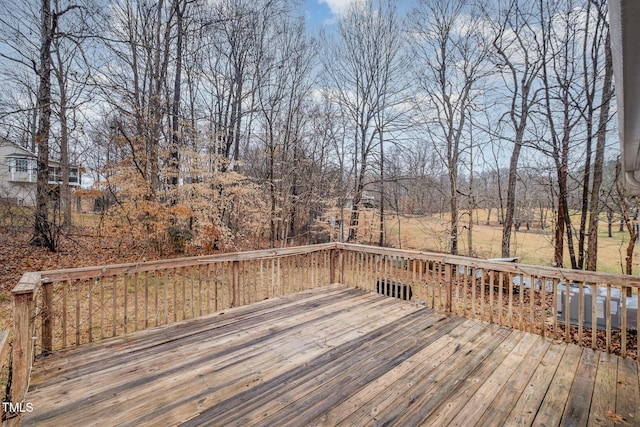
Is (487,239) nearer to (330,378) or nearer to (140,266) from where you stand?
(330,378)

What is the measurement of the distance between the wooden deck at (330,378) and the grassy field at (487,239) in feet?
15.9

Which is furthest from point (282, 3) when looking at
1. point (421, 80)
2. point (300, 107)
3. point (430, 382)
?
point (430, 382)

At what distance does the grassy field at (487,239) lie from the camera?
6.53 meters

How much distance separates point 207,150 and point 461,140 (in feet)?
24.3

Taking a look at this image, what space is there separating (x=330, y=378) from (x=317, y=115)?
9.65m

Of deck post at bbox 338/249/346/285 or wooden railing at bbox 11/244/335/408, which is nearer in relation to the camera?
wooden railing at bbox 11/244/335/408

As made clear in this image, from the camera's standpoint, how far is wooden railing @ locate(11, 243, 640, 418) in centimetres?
279

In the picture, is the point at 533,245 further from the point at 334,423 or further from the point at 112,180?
the point at 112,180

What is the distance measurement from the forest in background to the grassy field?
0.26 meters

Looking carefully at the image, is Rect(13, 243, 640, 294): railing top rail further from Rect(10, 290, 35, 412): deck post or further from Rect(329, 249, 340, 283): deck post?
Rect(329, 249, 340, 283): deck post

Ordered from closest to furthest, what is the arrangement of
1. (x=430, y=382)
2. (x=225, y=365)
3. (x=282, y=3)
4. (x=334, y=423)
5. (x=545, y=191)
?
(x=334, y=423), (x=430, y=382), (x=225, y=365), (x=545, y=191), (x=282, y=3)

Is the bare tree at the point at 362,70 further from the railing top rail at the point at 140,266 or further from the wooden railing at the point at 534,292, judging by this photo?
the railing top rail at the point at 140,266

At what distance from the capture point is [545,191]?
7652mm

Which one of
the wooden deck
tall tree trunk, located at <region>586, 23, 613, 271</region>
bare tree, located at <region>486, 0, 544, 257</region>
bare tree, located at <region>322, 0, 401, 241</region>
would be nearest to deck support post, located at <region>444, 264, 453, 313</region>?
the wooden deck
